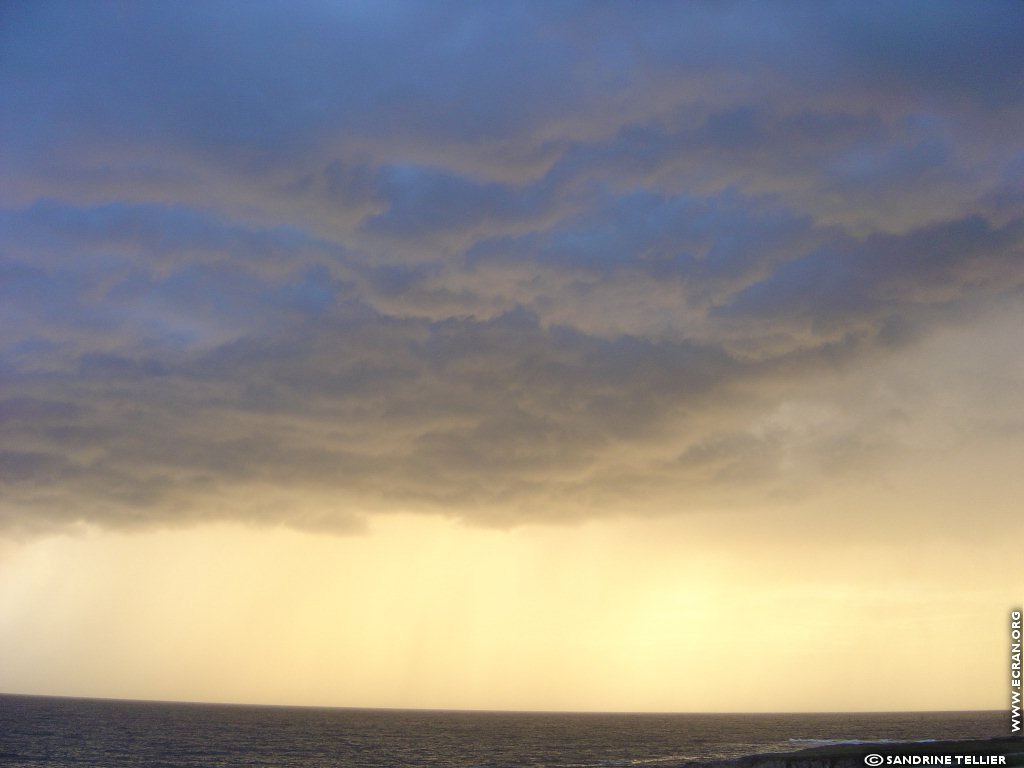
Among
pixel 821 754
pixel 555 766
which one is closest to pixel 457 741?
pixel 555 766

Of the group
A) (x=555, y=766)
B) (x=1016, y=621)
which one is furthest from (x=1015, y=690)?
(x=555, y=766)

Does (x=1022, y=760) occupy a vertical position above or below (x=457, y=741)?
above

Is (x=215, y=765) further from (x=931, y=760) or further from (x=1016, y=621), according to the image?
(x=1016, y=621)

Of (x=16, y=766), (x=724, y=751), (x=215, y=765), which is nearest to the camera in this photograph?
(x=16, y=766)

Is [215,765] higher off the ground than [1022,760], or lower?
lower

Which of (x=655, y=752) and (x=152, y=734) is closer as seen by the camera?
(x=655, y=752)

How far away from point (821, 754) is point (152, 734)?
432 feet

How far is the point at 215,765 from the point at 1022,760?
8745 centimetres

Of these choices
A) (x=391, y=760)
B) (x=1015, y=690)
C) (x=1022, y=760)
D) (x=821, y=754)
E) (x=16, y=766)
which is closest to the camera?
(x=1015, y=690)

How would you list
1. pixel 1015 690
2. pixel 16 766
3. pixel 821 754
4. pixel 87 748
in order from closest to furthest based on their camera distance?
pixel 1015 690
pixel 821 754
pixel 16 766
pixel 87 748

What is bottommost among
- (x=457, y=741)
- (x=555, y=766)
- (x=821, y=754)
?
(x=457, y=741)

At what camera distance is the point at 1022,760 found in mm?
60875

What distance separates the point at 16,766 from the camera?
3625 inches

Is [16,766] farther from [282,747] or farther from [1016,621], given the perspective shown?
[1016,621]
